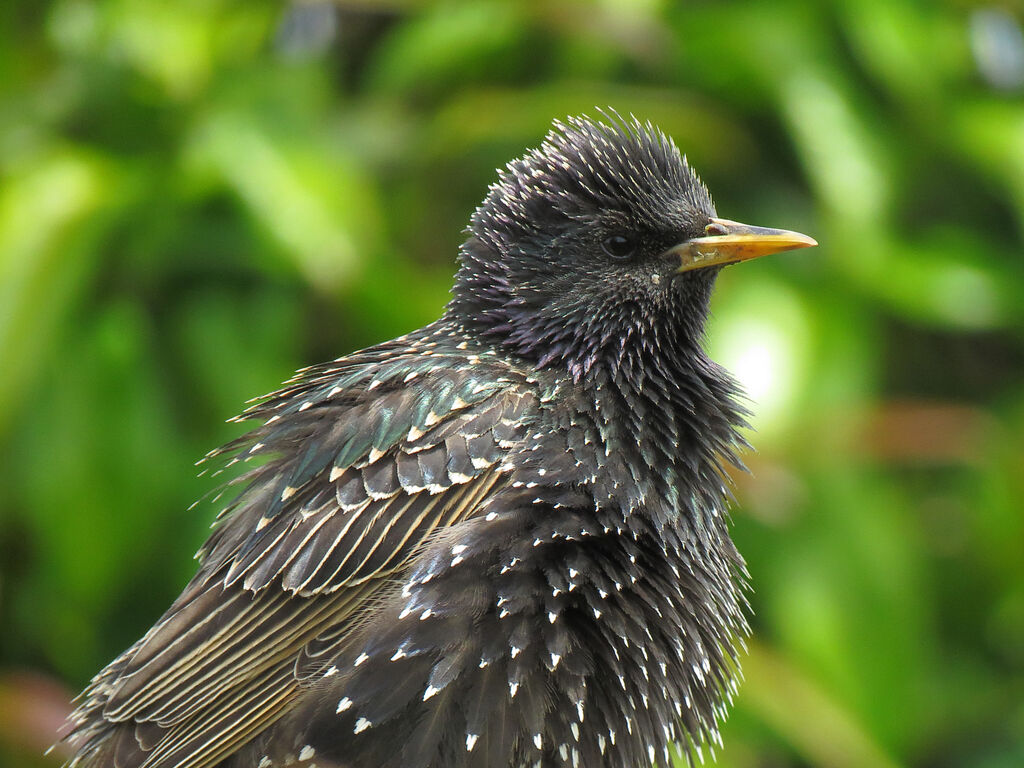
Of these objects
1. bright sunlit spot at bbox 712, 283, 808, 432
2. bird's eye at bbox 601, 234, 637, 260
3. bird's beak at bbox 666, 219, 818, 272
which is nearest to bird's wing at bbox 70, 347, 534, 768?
bird's eye at bbox 601, 234, 637, 260

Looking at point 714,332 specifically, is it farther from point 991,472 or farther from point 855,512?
point 991,472

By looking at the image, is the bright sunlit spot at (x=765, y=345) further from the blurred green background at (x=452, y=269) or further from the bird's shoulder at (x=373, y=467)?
the bird's shoulder at (x=373, y=467)

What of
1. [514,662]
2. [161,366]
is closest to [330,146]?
[161,366]

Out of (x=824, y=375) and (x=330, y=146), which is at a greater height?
(x=330, y=146)

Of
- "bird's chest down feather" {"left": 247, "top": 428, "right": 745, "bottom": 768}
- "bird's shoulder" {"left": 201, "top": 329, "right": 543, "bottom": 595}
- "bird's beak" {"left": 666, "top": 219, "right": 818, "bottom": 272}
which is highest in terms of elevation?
"bird's beak" {"left": 666, "top": 219, "right": 818, "bottom": 272}

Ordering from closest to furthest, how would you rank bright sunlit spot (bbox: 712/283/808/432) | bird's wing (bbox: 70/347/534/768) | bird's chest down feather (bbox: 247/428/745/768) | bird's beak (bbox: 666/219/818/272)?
1. bird's chest down feather (bbox: 247/428/745/768)
2. bird's wing (bbox: 70/347/534/768)
3. bird's beak (bbox: 666/219/818/272)
4. bright sunlit spot (bbox: 712/283/808/432)

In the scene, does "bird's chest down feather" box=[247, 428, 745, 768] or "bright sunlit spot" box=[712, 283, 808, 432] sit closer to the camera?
"bird's chest down feather" box=[247, 428, 745, 768]

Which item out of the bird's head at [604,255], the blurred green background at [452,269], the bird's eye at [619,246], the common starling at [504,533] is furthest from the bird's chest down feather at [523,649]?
the blurred green background at [452,269]

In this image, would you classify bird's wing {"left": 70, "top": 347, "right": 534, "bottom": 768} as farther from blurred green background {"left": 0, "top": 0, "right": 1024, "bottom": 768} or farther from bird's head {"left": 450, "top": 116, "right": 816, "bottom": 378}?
blurred green background {"left": 0, "top": 0, "right": 1024, "bottom": 768}

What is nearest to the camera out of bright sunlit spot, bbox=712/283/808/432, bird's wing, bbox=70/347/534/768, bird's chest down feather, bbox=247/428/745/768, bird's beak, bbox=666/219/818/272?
bird's chest down feather, bbox=247/428/745/768
